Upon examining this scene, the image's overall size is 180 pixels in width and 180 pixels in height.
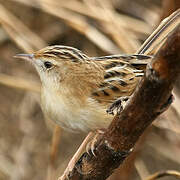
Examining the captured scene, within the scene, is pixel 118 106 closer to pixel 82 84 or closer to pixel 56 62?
pixel 82 84

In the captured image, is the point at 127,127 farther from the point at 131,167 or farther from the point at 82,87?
the point at 131,167

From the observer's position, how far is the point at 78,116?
2.06 meters

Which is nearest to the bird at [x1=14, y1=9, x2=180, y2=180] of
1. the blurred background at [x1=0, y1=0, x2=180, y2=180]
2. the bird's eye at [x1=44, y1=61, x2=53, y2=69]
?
the bird's eye at [x1=44, y1=61, x2=53, y2=69]

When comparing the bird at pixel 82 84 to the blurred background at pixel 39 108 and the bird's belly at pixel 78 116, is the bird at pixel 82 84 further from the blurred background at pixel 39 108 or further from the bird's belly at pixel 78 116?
the blurred background at pixel 39 108

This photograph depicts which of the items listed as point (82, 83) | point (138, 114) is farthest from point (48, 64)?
point (138, 114)

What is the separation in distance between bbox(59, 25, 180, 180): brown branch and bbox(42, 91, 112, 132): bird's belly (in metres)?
0.19

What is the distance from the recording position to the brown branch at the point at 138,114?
1.33 metres

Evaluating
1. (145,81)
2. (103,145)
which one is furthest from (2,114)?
(145,81)

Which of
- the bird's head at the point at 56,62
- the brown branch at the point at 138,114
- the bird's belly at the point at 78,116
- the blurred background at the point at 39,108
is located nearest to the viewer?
the brown branch at the point at 138,114

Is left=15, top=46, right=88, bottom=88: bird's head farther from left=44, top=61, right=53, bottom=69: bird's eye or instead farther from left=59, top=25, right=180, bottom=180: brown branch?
left=59, top=25, right=180, bottom=180: brown branch

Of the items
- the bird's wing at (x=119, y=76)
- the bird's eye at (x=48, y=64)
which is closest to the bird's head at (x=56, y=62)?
the bird's eye at (x=48, y=64)

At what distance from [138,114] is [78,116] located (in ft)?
1.96

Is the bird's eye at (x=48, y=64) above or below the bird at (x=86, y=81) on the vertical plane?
above

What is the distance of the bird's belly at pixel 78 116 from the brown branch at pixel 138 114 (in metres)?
0.19
